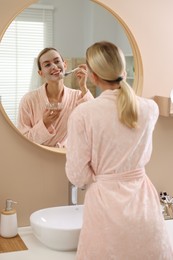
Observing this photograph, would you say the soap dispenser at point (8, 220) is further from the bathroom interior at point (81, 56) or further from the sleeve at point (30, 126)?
the sleeve at point (30, 126)

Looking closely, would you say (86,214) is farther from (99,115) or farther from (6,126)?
(6,126)

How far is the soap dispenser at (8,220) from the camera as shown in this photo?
2.10m

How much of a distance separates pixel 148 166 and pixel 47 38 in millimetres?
940

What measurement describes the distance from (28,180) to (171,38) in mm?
1150

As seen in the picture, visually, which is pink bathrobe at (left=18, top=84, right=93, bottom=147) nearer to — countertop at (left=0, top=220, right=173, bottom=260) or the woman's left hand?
the woman's left hand

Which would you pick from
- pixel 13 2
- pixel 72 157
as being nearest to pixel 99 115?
pixel 72 157

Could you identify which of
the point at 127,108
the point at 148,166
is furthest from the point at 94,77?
the point at 148,166

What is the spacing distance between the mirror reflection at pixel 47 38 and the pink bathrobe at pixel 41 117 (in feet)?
0.08

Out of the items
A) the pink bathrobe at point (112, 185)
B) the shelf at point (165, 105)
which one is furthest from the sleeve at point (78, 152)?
the shelf at point (165, 105)

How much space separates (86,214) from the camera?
166 centimetres

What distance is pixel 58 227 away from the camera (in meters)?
1.94

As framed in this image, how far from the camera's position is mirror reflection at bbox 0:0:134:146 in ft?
6.98

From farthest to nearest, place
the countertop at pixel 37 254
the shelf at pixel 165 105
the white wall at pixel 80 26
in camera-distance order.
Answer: the shelf at pixel 165 105 < the white wall at pixel 80 26 < the countertop at pixel 37 254

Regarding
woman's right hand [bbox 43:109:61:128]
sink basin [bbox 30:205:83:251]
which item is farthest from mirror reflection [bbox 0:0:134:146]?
sink basin [bbox 30:205:83:251]
